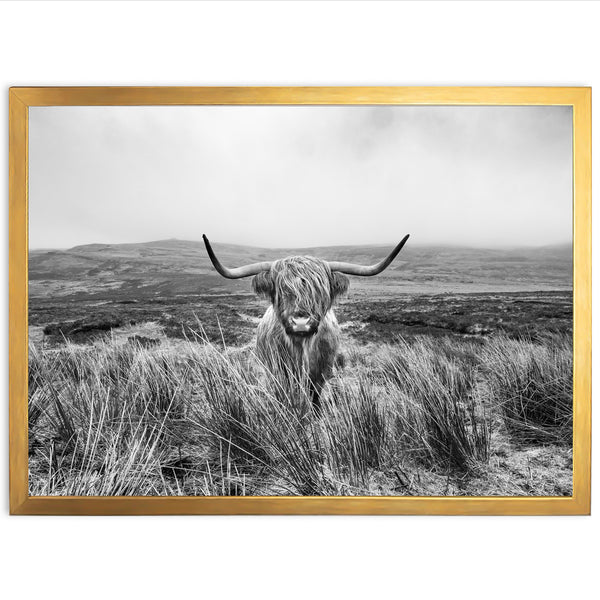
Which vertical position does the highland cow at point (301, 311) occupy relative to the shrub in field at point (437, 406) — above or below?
above

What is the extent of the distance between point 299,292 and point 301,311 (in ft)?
0.35

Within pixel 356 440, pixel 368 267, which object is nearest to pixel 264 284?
pixel 368 267

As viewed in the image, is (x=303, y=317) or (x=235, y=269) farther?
(x=303, y=317)

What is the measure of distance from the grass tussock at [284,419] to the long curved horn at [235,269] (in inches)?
15.1

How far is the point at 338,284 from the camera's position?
272 cm

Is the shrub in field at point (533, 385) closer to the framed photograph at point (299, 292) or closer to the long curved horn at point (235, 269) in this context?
the framed photograph at point (299, 292)

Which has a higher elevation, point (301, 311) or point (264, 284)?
point (264, 284)

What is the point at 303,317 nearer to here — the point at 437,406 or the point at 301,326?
the point at 301,326


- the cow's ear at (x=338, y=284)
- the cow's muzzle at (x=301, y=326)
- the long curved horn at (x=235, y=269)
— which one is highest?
the long curved horn at (x=235, y=269)

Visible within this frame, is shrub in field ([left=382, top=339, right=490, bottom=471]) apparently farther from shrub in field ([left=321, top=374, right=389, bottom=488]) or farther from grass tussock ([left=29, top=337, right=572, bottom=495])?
shrub in field ([left=321, top=374, right=389, bottom=488])
